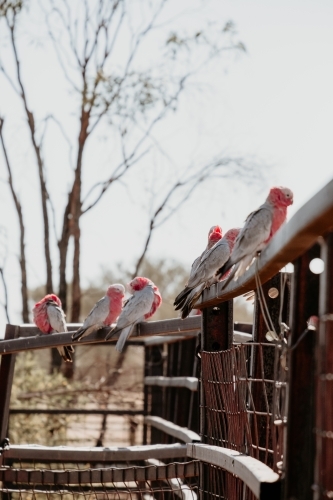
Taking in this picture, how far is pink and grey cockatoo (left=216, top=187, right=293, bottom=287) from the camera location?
109 inches

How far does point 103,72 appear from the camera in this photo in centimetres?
1266

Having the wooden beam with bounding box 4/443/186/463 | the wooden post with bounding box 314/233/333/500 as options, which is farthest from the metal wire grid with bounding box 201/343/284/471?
the wooden beam with bounding box 4/443/186/463

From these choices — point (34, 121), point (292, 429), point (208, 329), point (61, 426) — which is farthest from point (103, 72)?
point (292, 429)

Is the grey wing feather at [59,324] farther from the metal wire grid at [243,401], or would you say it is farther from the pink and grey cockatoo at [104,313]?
the metal wire grid at [243,401]

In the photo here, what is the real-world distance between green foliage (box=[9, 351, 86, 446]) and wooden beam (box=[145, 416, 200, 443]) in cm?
197

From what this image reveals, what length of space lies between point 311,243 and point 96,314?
12.8ft

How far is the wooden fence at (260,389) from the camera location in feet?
4.71

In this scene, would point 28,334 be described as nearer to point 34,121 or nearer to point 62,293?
point 62,293

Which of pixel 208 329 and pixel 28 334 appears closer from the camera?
pixel 208 329

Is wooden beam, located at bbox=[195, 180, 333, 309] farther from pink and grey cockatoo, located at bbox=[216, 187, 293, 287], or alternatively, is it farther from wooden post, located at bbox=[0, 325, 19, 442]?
wooden post, located at bbox=[0, 325, 19, 442]

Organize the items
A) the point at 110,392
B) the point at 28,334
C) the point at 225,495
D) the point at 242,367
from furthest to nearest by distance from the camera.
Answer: the point at 110,392
the point at 28,334
the point at 225,495
the point at 242,367

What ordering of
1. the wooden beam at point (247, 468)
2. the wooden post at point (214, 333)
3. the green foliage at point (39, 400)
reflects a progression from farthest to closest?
the green foliage at point (39, 400)
the wooden post at point (214, 333)
the wooden beam at point (247, 468)

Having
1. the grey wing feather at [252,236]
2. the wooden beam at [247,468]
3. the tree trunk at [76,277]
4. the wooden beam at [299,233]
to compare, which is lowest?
the wooden beam at [247,468]

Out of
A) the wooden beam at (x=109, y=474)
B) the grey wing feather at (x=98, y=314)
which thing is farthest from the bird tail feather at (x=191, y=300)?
the grey wing feather at (x=98, y=314)
